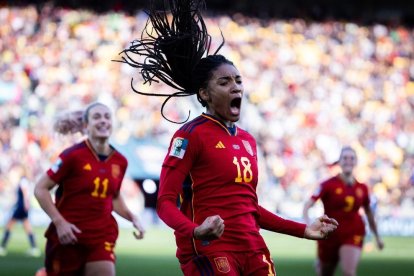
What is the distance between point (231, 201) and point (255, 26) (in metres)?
26.5

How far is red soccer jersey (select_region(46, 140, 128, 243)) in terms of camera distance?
25.5ft

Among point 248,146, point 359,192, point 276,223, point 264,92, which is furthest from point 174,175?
point 264,92

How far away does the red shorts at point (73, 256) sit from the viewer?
7.63 metres

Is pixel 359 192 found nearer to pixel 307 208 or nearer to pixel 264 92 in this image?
pixel 307 208

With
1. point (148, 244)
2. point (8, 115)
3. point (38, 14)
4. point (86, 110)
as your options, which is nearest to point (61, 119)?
point (86, 110)

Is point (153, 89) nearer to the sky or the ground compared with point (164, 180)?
nearer to the sky

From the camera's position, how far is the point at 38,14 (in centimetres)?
2867

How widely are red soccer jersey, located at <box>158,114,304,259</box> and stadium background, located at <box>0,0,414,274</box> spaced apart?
1825 centimetres

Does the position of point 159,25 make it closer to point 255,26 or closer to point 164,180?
point 164,180

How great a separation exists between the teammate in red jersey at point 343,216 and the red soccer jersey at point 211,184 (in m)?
5.83

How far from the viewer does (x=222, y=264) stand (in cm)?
502

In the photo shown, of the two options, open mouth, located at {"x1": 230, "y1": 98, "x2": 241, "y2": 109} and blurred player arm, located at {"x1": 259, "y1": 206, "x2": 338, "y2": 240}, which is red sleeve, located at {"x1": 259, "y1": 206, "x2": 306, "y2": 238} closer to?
blurred player arm, located at {"x1": 259, "y1": 206, "x2": 338, "y2": 240}

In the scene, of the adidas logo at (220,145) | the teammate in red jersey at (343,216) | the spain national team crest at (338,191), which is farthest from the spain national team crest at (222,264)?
the spain national team crest at (338,191)

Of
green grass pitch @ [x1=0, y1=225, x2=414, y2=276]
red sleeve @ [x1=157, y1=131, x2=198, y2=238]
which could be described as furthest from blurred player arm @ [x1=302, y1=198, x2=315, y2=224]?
red sleeve @ [x1=157, y1=131, x2=198, y2=238]
